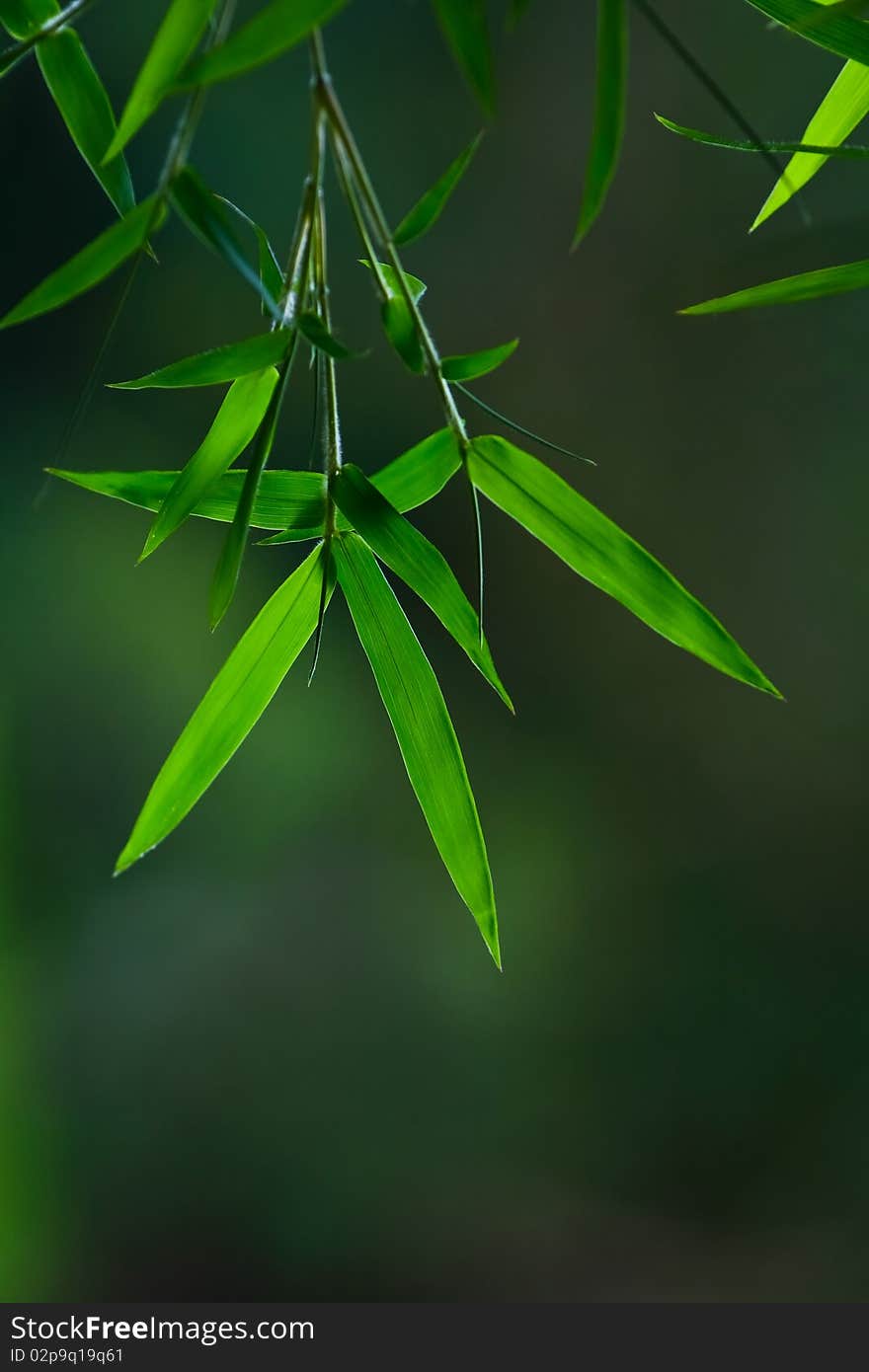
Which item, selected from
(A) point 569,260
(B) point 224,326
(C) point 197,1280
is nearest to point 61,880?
(C) point 197,1280

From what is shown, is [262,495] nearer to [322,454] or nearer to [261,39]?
[322,454]

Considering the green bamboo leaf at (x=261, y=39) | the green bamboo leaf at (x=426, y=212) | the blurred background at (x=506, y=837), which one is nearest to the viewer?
the green bamboo leaf at (x=261, y=39)

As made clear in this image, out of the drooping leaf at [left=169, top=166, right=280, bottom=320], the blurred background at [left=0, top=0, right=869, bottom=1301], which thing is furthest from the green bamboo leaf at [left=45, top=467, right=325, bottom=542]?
the blurred background at [left=0, top=0, right=869, bottom=1301]

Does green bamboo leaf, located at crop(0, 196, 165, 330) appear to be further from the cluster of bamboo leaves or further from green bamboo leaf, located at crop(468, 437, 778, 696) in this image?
green bamboo leaf, located at crop(468, 437, 778, 696)

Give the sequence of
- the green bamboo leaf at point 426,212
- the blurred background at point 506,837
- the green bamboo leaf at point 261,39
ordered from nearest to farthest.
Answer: the green bamboo leaf at point 261,39, the green bamboo leaf at point 426,212, the blurred background at point 506,837

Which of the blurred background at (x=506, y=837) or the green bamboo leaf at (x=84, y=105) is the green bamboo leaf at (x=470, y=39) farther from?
the blurred background at (x=506, y=837)

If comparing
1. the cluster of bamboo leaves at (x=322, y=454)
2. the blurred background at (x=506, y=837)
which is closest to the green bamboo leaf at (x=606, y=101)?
the cluster of bamboo leaves at (x=322, y=454)

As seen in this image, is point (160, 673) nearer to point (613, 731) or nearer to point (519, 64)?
point (613, 731)

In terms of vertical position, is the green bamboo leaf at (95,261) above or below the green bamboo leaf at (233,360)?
above
